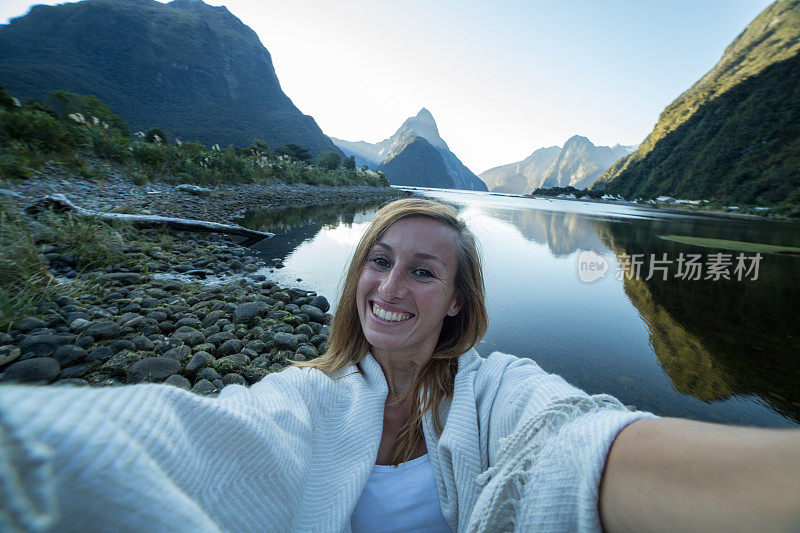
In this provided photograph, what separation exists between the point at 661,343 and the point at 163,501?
5114 millimetres

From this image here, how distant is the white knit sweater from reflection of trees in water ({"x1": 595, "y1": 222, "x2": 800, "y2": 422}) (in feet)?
10.2

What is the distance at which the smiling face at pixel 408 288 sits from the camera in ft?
5.46

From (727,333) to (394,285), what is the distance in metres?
5.12

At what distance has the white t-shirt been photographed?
125 cm

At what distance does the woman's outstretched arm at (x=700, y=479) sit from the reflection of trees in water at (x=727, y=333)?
3205 millimetres

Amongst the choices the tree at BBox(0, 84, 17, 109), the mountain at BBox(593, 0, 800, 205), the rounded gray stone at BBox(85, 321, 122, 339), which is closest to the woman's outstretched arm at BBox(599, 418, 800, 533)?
the rounded gray stone at BBox(85, 321, 122, 339)

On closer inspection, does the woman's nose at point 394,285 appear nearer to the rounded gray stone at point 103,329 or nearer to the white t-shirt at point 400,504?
the white t-shirt at point 400,504

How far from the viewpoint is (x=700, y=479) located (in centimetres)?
67

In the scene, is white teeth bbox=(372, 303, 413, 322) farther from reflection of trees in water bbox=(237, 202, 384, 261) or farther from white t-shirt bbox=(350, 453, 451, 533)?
reflection of trees in water bbox=(237, 202, 384, 261)

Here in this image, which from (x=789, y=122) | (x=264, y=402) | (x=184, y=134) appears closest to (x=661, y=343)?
(x=264, y=402)

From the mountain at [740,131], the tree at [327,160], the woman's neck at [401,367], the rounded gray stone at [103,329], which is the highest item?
the mountain at [740,131]

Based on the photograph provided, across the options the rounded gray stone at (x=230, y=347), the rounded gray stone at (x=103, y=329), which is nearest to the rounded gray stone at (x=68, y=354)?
the rounded gray stone at (x=103, y=329)

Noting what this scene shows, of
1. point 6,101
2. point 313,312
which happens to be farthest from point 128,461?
point 6,101

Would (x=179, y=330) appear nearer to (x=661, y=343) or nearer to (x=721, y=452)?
(x=721, y=452)
